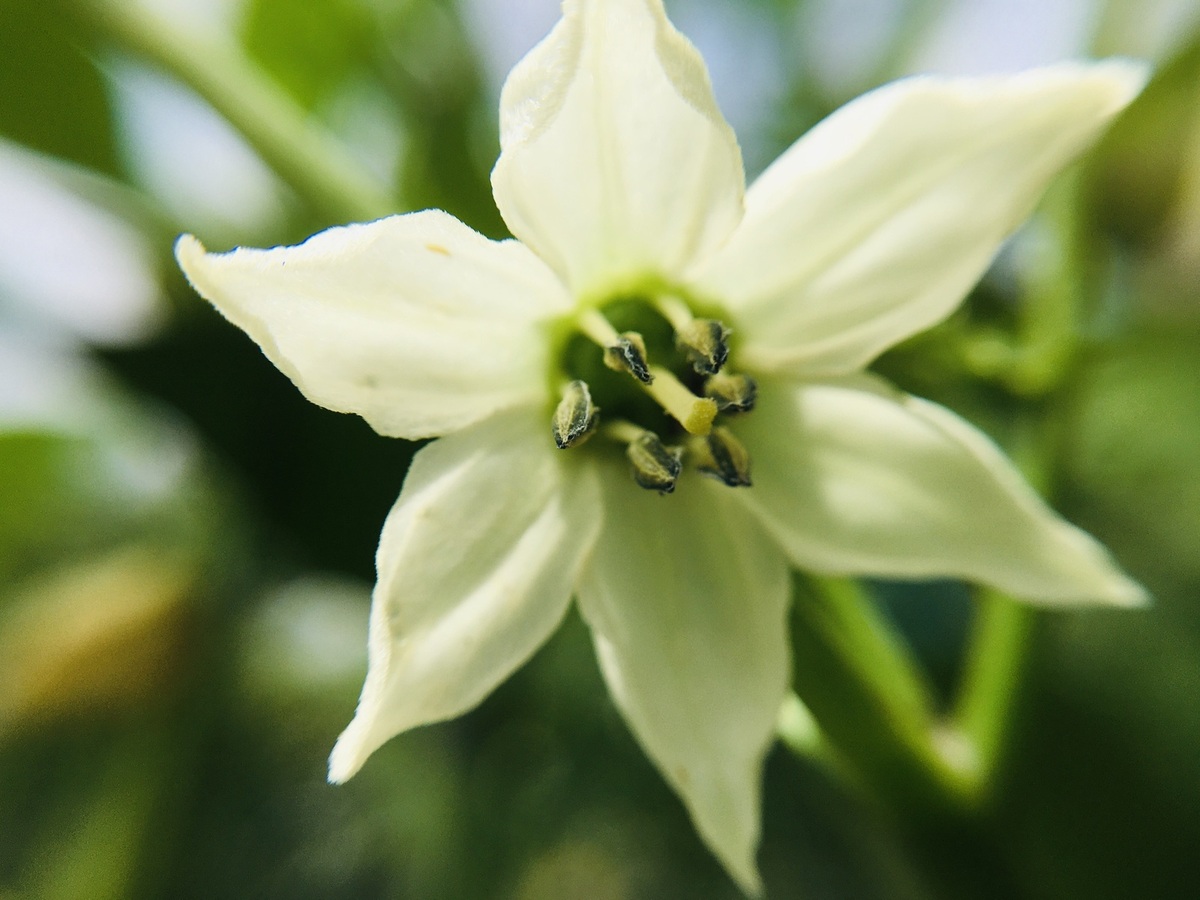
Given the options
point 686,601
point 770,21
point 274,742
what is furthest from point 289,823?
point 770,21

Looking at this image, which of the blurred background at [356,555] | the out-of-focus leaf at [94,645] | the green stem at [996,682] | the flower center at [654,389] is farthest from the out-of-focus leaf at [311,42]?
the green stem at [996,682]

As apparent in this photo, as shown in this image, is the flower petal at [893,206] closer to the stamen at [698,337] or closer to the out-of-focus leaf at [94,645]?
the stamen at [698,337]

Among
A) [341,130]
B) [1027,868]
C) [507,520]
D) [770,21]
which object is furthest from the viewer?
[770,21]

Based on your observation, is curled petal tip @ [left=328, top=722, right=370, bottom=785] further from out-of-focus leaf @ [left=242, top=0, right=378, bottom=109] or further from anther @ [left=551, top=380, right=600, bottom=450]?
out-of-focus leaf @ [left=242, top=0, right=378, bottom=109]

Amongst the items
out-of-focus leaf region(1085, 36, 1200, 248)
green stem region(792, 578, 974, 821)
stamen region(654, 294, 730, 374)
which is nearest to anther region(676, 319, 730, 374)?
stamen region(654, 294, 730, 374)

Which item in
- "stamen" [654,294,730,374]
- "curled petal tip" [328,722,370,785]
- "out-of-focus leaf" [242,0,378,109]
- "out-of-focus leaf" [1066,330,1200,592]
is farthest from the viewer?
"out-of-focus leaf" [1066,330,1200,592]

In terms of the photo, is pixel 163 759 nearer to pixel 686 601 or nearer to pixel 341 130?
pixel 341 130
